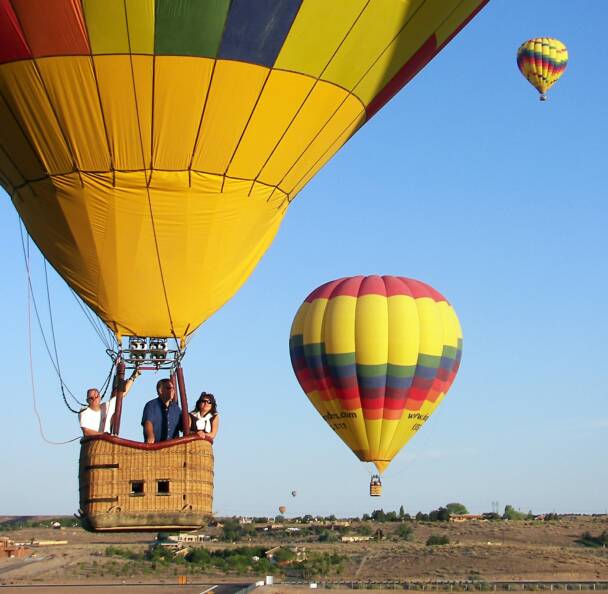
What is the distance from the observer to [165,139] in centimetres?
1212

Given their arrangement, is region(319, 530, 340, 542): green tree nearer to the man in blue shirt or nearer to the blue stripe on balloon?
the man in blue shirt

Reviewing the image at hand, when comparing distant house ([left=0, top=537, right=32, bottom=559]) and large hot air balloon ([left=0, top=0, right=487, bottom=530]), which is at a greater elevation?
large hot air balloon ([left=0, top=0, right=487, bottom=530])

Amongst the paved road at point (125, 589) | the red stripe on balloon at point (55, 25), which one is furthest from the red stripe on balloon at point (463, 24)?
the paved road at point (125, 589)

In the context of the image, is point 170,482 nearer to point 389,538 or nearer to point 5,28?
point 5,28

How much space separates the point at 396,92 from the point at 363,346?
17.1 metres

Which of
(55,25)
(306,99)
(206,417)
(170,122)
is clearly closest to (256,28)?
(306,99)

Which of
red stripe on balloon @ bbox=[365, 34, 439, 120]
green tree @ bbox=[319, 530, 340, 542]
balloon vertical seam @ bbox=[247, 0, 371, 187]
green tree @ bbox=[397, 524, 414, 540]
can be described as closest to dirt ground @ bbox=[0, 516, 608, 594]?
green tree @ bbox=[397, 524, 414, 540]

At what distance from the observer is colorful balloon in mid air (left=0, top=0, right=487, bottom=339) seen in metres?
11.7

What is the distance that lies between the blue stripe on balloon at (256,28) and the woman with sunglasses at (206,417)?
3498 mm

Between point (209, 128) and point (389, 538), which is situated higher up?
point (209, 128)

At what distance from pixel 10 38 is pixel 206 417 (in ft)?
14.0

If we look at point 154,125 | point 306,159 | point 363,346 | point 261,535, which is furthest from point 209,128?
point 261,535

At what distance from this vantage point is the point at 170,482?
11328mm

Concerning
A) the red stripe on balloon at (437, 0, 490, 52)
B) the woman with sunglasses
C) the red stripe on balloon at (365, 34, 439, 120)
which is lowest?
the woman with sunglasses
